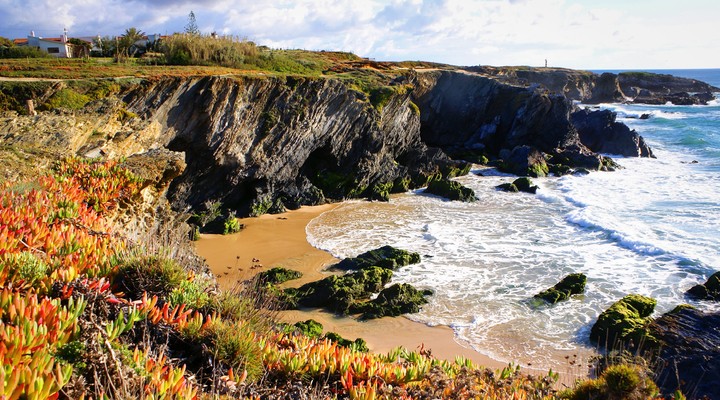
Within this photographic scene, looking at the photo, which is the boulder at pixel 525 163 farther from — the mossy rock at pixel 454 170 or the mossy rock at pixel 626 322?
the mossy rock at pixel 626 322

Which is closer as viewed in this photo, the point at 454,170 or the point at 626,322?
the point at 626,322

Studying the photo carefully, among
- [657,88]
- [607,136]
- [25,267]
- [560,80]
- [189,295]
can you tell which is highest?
[560,80]

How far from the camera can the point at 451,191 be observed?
80.5 ft

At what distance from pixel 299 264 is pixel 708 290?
1068cm

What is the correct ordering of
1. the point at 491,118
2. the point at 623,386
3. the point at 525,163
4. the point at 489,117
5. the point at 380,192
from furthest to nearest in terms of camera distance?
1. the point at 489,117
2. the point at 491,118
3. the point at 525,163
4. the point at 380,192
5. the point at 623,386

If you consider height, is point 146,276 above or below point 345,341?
above

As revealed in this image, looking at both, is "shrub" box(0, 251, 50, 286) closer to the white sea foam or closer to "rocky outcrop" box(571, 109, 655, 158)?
the white sea foam

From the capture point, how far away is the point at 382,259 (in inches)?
605

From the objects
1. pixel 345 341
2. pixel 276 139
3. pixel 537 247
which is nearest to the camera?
pixel 345 341

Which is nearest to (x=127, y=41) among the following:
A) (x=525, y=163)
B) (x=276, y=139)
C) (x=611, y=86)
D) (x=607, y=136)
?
(x=276, y=139)

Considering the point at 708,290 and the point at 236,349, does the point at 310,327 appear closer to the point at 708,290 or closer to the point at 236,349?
the point at 236,349

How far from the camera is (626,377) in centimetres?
449

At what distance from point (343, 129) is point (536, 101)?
16.6 meters

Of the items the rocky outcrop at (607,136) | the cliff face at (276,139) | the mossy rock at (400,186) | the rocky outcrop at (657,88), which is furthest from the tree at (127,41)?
the rocky outcrop at (657,88)
